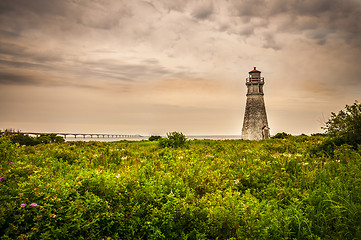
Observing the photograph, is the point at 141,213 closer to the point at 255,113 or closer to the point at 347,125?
the point at 347,125

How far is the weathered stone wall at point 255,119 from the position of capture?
130ft

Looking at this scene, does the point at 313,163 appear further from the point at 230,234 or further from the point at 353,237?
the point at 230,234

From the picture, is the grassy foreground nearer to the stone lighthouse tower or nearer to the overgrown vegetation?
the overgrown vegetation

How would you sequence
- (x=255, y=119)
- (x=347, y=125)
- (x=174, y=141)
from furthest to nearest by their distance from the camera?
(x=255, y=119) < (x=174, y=141) < (x=347, y=125)

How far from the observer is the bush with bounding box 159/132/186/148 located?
554 inches

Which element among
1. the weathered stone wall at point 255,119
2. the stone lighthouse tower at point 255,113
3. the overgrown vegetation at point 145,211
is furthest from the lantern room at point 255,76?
the overgrown vegetation at point 145,211

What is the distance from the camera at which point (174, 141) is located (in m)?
14.4

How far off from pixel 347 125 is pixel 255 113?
30.5 meters

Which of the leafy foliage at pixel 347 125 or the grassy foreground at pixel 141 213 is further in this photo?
the leafy foliage at pixel 347 125

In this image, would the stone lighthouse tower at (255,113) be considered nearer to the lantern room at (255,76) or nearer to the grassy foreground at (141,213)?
the lantern room at (255,76)

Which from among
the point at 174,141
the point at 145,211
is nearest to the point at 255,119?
the point at 174,141

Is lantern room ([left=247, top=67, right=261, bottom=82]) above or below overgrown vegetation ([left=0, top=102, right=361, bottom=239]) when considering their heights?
above

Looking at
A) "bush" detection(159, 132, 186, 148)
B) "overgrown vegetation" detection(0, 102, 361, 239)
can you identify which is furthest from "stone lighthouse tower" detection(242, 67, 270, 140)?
"overgrown vegetation" detection(0, 102, 361, 239)

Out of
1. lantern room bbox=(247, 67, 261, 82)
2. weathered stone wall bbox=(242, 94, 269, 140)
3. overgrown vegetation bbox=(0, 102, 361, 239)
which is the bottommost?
overgrown vegetation bbox=(0, 102, 361, 239)
